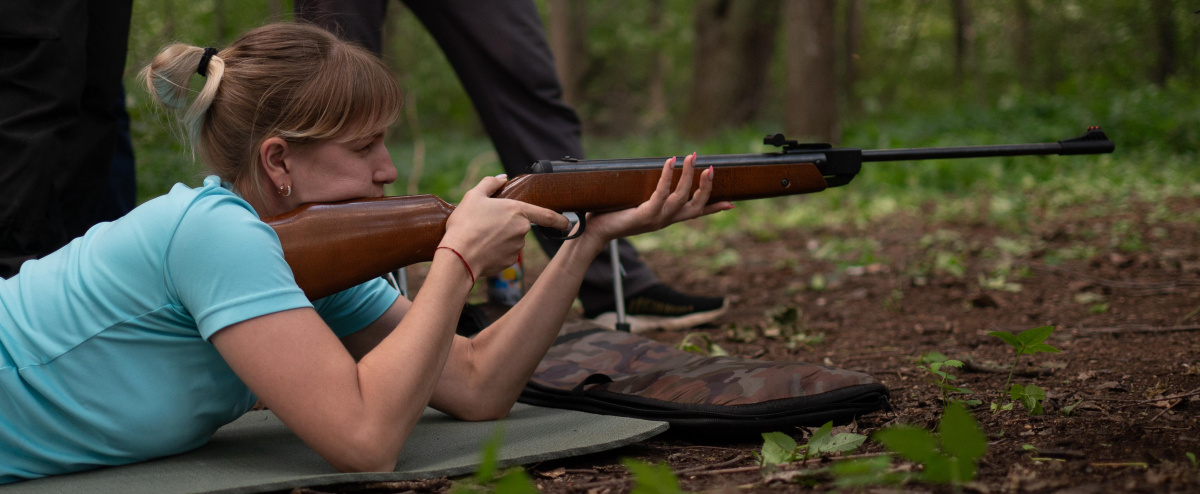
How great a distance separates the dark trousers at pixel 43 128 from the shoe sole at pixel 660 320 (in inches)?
80.8

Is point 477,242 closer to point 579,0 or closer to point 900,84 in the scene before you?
point 579,0

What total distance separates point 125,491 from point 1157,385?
2.57 metres

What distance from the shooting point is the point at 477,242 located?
1991 millimetres

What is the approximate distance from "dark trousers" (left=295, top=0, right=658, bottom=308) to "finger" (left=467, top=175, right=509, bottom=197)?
3.98ft

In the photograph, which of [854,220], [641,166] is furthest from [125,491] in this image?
[854,220]

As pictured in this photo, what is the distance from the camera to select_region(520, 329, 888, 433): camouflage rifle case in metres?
2.18

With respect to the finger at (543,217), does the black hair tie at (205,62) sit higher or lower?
higher

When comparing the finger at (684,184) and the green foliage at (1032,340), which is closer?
the green foliage at (1032,340)

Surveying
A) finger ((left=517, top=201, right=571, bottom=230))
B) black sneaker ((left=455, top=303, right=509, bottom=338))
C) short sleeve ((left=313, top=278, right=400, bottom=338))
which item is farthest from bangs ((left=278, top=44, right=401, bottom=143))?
Answer: black sneaker ((left=455, top=303, right=509, bottom=338))

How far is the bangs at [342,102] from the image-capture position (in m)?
1.91

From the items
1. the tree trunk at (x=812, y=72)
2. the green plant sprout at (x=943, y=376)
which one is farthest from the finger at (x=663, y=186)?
the tree trunk at (x=812, y=72)

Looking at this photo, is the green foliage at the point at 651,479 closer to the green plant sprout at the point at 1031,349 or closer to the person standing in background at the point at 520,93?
the green plant sprout at the point at 1031,349

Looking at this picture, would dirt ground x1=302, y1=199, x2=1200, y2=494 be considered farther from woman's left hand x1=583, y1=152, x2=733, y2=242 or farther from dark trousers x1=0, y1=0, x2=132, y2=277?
dark trousers x1=0, y1=0, x2=132, y2=277

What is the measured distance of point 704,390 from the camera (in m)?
2.31
